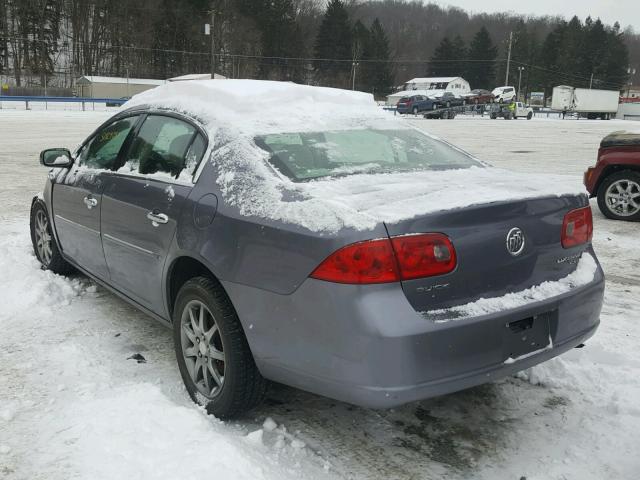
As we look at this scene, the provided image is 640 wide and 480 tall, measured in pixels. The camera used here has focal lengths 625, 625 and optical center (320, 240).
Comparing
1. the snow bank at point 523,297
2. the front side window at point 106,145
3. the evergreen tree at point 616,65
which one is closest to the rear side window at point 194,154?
the front side window at point 106,145

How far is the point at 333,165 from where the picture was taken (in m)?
3.21

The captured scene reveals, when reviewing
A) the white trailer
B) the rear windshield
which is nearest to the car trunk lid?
the rear windshield

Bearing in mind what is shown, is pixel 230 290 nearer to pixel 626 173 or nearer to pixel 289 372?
pixel 289 372

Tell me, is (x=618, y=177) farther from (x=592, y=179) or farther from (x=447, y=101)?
(x=447, y=101)

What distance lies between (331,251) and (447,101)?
49.3m

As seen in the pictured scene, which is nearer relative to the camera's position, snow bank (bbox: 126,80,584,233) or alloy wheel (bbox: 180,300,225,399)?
snow bank (bbox: 126,80,584,233)

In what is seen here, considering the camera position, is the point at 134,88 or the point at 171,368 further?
the point at 134,88

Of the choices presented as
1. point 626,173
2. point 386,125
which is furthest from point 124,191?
point 626,173

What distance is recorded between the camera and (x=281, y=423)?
10.1 feet

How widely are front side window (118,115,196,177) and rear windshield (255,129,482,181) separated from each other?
1.79 feet

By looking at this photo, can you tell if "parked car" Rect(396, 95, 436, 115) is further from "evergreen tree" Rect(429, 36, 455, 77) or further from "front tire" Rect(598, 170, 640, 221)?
"evergreen tree" Rect(429, 36, 455, 77)

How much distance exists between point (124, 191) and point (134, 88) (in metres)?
71.6

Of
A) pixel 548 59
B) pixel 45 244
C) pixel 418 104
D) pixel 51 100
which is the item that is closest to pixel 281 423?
pixel 45 244

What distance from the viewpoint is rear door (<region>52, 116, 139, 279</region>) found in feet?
13.7
